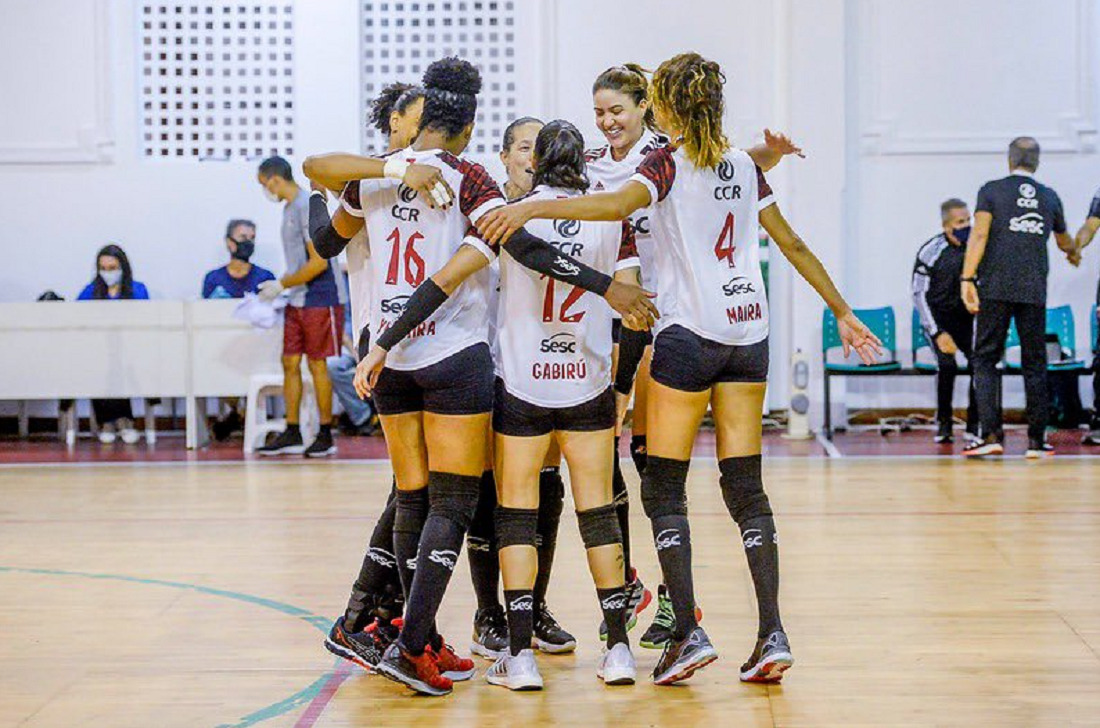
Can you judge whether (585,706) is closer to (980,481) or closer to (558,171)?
(558,171)

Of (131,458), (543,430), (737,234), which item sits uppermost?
(737,234)

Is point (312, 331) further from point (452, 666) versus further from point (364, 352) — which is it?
point (452, 666)

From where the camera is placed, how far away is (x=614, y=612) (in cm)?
412

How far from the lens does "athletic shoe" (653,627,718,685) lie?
13.1 feet

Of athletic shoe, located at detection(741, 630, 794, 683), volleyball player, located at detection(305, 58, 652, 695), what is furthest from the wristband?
athletic shoe, located at detection(741, 630, 794, 683)

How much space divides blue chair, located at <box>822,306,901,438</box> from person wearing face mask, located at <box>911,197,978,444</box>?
0.45 meters

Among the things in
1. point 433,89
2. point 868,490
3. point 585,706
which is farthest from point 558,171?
point 868,490

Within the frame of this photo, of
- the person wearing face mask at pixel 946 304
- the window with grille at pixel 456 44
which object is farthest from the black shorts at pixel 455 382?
the window with grille at pixel 456 44

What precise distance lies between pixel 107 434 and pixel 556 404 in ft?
24.6

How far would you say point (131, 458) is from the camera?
32.4ft

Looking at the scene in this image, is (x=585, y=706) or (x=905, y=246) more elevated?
(x=905, y=246)

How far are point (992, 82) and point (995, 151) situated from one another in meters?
0.49

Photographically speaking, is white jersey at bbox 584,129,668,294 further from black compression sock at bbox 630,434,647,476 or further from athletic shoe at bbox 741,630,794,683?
athletic shoe at bbox 741,630,794,683

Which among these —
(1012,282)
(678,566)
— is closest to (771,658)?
(678,566)
